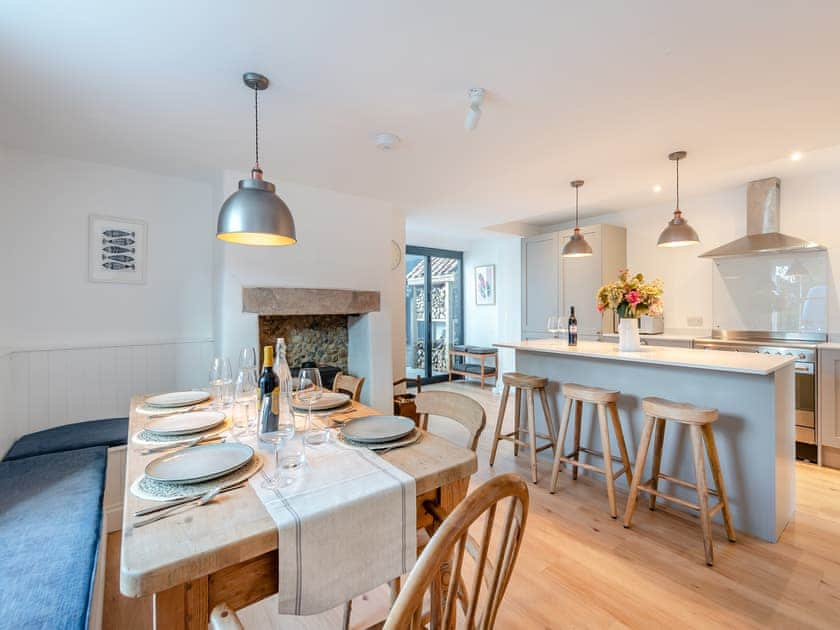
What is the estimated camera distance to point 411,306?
6.57 meters

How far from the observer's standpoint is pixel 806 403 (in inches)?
121

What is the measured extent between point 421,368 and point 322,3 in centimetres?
549

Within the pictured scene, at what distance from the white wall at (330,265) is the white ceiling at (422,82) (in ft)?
1.57

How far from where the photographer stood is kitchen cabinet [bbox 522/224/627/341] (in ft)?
14.8

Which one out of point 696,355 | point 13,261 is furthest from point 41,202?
point 696,355

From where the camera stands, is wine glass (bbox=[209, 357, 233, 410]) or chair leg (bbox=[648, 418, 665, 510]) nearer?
wine glass (bbox=[209, 357, 233, 410])

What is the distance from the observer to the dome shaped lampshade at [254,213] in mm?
1497

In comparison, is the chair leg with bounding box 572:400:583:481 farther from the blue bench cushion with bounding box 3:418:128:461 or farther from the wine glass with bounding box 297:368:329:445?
the blue bench cushion with bounding box 3:418:128:461

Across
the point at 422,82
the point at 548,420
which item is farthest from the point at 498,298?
the point at 422,82

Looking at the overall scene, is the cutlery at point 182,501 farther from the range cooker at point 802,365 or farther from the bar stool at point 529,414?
the range cooker at point 802,365

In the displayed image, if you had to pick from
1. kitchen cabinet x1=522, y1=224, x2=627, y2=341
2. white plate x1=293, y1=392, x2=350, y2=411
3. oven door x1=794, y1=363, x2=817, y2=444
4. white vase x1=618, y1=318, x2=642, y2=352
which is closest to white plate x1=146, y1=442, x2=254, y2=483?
white plate x1=293, y1=392, x2=350, y2=411

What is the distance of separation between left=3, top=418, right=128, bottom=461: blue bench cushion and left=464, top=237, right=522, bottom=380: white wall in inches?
169

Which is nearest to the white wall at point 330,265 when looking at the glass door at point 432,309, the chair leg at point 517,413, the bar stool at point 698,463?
the chair leg at point 517,413

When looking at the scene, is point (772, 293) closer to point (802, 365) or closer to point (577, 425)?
point (802, 365)
